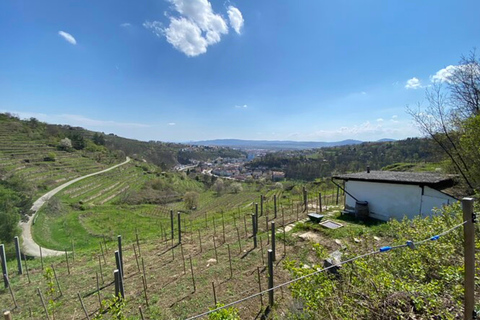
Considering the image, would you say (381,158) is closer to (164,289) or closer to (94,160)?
(164,289)

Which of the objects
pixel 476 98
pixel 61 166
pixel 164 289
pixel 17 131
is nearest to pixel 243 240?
pixel 164 289

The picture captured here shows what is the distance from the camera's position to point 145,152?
92.1m

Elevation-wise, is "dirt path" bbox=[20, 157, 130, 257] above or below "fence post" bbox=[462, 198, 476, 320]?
below

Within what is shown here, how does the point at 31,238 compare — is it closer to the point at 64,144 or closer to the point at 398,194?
the point at 398,194

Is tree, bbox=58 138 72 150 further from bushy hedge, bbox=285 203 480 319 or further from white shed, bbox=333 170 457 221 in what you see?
bushy hedge, bbox=285 203 480 319

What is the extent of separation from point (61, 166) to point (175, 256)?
37614mm

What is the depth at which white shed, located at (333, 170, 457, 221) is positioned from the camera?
28.2 feet

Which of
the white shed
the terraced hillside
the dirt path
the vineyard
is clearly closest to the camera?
the vineyard

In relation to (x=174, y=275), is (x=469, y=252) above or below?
above

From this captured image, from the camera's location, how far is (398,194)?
9.60 metres

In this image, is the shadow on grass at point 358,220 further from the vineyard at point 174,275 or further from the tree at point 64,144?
the tree at point 64,144

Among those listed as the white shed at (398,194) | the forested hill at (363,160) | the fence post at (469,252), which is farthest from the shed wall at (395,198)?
the forested hill at (363,160)

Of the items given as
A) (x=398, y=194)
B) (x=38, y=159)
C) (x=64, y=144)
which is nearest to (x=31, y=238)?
(x=398, y=194)

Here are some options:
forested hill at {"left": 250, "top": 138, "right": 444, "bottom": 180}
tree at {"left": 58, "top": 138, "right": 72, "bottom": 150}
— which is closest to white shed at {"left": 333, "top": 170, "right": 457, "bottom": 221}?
forested hill at {"left": 250, "top": 138, "right": 444, "bottom": 180}
